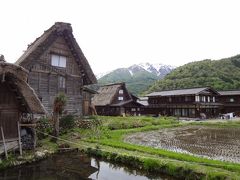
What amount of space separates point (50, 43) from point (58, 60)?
1.91 m

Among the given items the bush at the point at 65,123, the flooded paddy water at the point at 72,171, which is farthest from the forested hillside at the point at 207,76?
the flooded paddy water at the point at 72,171

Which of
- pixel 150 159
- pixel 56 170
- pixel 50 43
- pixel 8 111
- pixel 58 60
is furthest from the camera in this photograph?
pixel 58 60

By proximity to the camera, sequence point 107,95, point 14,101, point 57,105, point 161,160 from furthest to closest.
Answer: point 107,95, point 57,105, point 14,101, point 161,160

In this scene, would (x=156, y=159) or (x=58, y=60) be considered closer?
(x=156, y=159)

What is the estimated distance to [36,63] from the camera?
2356cm

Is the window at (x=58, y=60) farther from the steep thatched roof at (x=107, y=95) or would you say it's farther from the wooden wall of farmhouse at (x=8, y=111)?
the steep thatched roof at (x=107, y=95)

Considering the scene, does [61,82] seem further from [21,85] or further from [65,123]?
[21,85]

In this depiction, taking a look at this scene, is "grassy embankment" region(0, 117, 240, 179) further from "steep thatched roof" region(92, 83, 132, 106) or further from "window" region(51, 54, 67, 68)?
"steep thatched roof" region(92, 83, 132, 106)

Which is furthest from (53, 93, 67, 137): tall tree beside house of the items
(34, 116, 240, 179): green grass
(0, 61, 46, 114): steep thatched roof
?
(0, 61, 46, 114): steep thatched roof

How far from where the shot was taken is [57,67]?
82.8 ft

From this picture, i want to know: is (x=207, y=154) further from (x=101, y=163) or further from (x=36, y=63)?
(x=36, y=63)

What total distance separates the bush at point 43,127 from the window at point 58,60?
6025 mm

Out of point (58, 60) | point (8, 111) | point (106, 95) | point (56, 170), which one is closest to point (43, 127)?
point (8, 111)

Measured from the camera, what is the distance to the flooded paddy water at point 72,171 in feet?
39.8
